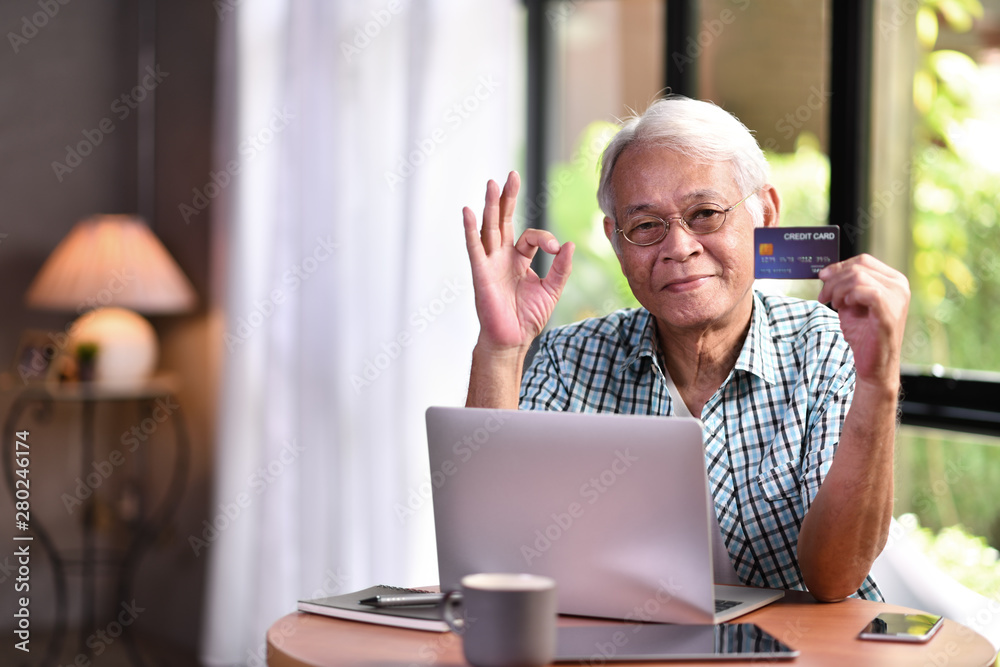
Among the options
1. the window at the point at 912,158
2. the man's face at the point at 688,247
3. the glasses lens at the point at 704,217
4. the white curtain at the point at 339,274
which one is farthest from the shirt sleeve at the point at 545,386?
the white curtain at the point at 339,274

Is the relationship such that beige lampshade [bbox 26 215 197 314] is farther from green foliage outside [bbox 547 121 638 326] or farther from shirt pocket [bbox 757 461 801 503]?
shirt pocket [bbox 757 461 801 503]

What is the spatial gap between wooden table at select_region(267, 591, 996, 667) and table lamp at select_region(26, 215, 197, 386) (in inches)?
87.1

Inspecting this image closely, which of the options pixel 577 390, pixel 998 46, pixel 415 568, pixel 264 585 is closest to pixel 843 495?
pixel 577 390

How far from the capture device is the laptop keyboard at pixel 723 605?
116 cm

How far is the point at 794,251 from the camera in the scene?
1299 mm

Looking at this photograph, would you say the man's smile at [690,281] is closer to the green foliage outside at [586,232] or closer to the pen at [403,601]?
the pen at [403,601]

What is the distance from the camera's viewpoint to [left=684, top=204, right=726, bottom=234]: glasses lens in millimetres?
1580

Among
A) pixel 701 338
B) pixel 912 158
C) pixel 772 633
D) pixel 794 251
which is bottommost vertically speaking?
pixel 772 633

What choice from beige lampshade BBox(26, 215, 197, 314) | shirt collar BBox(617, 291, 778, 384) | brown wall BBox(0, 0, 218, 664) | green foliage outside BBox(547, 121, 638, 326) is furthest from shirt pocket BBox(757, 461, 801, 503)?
brown wall BBox(0, 0, 218, 664)

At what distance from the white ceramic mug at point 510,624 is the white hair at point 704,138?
857 mm

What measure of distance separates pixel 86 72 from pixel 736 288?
2.60 m

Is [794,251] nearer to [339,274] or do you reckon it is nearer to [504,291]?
[504,291]

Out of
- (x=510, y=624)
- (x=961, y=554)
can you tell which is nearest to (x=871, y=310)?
(x=510, y=624)

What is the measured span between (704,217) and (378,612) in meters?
Result: 0.82
